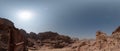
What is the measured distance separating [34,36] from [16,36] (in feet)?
247

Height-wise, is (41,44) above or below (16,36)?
above

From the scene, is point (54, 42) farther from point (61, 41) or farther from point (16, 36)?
point (16, 36)

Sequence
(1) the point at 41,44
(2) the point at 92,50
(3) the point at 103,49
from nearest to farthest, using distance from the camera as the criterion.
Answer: (3) the point at 103,49
(2) the point at 92,50
(1) the point at 41,44

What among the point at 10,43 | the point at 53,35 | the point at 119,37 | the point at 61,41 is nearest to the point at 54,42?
the point at 61,41

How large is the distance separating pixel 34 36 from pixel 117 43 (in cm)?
5405

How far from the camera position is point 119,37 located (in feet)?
103

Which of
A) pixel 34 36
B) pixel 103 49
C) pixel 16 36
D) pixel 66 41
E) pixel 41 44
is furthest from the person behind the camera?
pixel 34 36

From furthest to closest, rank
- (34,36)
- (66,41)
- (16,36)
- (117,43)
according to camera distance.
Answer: (34,36) < (66,41) < (117,43) < (16,36)

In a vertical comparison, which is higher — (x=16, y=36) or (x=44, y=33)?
(x=44, y=33)

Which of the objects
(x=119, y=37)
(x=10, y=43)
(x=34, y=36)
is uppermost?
(x=34, y=36)

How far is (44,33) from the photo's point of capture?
274 feet

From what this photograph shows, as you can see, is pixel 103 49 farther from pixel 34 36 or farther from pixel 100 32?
pixel 34 36

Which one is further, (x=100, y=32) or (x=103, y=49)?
(x=100, y=32)

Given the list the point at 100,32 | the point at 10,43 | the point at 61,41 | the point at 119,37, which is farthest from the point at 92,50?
the point at 61,41
